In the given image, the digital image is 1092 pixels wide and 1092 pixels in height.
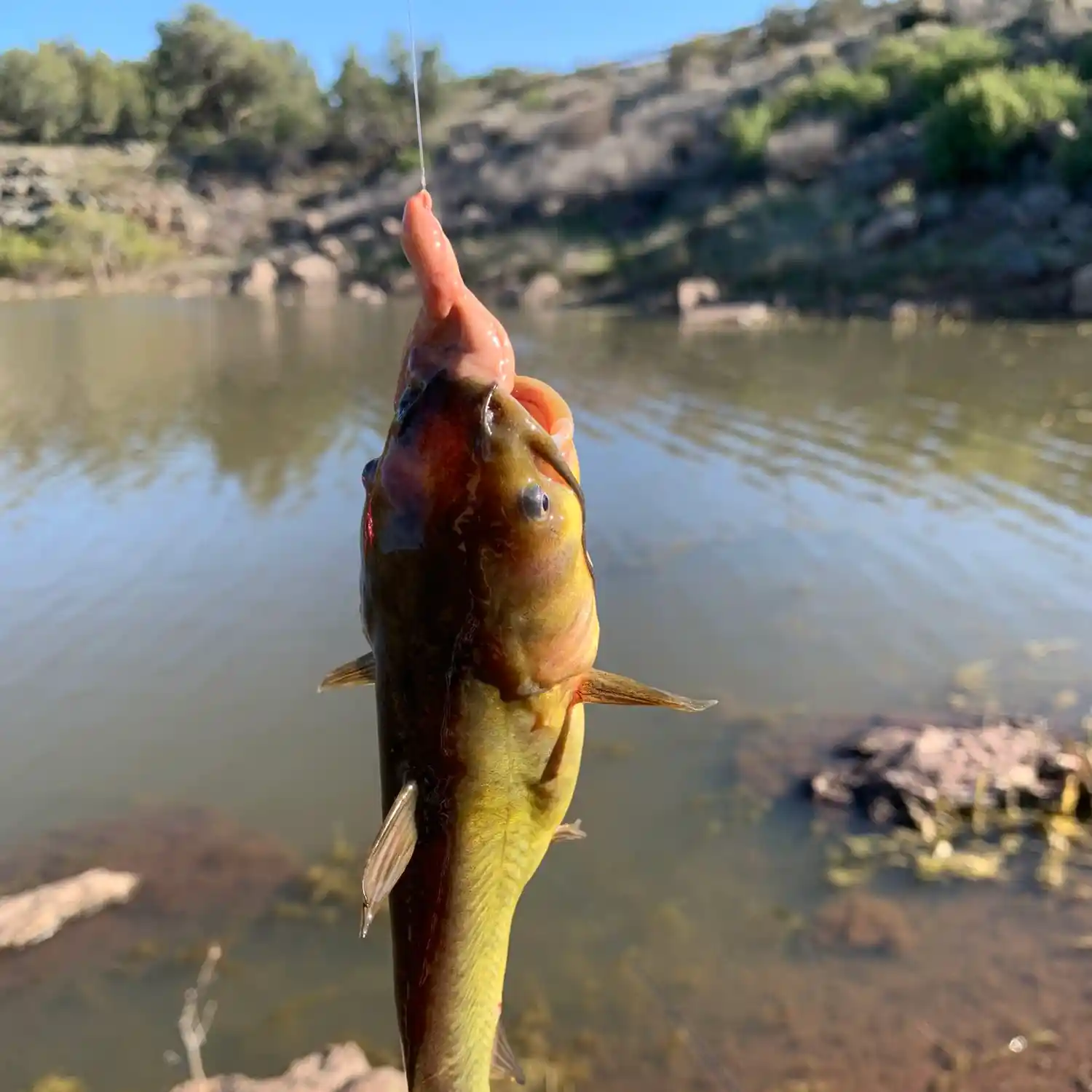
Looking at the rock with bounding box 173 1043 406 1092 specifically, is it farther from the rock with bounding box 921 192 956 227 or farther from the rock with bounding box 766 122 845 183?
the rock with bounding box 766 122 845 183

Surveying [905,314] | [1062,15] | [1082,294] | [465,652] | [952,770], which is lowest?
[952,770]

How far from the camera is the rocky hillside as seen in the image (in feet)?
77.2

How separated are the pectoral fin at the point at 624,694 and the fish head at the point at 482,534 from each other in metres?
0.05

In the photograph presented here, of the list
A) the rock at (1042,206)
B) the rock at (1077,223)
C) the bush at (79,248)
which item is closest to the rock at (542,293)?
the rock at (1042,206)

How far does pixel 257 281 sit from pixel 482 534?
41.3 m

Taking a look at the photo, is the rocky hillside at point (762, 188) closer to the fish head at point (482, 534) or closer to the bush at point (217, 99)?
the bush at point (217, 99)

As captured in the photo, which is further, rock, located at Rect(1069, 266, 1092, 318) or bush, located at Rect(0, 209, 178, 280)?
bush, located at Rect(0, 209, 178, 280)

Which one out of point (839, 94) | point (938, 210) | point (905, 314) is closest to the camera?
point (905, 314)

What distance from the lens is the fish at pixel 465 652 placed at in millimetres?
1478

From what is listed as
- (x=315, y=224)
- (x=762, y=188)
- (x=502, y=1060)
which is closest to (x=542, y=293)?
(x=762, y=188)

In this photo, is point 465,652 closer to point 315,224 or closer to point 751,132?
point 751,132

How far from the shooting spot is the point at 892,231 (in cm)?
2453

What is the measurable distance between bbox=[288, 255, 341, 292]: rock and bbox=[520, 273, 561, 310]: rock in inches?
476

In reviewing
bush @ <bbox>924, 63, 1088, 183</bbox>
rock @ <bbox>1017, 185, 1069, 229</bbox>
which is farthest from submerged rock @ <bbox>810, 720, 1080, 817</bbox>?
bush @ <bbox>924, 63, 1088, 183</bbox>
